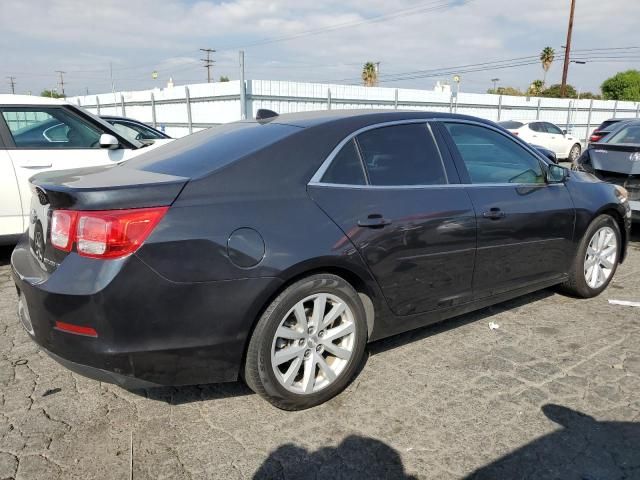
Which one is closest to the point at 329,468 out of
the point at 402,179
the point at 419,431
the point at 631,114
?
the point at 419,431

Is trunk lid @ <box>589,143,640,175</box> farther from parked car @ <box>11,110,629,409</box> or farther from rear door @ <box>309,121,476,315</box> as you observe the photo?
rear door @ <box>309,121,476,315</box>

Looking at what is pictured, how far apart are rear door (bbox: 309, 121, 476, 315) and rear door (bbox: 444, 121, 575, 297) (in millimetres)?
161

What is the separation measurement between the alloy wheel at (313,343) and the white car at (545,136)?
1495cm

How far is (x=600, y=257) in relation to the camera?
4496 millimetres

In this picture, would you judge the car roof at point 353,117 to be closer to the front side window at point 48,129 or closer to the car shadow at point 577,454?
the car shadow at point 577,454

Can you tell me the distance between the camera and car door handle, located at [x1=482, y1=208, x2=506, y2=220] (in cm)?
340

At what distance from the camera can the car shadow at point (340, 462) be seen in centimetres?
228

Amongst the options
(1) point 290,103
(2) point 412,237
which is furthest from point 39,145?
(1) point 290,103

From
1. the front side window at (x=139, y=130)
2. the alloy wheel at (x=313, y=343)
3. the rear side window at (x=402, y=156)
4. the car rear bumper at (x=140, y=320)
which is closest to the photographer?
the car rear bumper at (x=140, y=320)

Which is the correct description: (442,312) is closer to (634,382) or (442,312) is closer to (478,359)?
(478,359)

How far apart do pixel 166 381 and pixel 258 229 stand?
840mm

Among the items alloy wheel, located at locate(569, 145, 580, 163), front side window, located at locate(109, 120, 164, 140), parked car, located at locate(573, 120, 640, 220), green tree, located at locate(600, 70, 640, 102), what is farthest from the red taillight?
green tree, located at locate(600, 70, 640, 102)

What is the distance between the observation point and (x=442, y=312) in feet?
11.0

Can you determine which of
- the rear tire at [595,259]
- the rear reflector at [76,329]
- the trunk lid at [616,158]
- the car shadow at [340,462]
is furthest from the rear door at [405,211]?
the trunk lid at [616,158]
